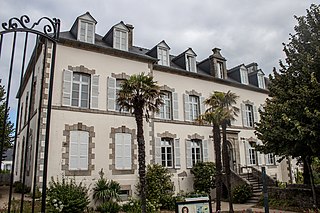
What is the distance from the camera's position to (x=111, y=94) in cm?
1353

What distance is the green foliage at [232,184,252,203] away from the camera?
14.3m

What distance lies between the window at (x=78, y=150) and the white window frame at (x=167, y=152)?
453 cm

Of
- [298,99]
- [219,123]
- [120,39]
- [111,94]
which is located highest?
[120,39]

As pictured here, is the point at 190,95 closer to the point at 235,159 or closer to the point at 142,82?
the point at 235,159

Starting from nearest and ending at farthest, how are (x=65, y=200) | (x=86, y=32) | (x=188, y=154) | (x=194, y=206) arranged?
(x=194, y=206) → (x=65, y=200) → (x=86, y=32) → (x=188, y=154)

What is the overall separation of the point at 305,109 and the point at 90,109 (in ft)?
29.2

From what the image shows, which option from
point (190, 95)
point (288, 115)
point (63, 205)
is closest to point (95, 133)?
point (63, 205)

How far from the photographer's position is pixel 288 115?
1031cm

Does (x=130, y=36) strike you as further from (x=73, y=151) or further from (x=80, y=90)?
(x=73, y=151)

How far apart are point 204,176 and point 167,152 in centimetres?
243

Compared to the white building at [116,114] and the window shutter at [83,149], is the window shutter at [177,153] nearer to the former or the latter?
the white building at [116,114]

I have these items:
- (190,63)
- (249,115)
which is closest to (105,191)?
(190,63)

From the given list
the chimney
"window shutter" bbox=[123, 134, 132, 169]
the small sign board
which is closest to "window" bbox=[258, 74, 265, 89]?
the chimney

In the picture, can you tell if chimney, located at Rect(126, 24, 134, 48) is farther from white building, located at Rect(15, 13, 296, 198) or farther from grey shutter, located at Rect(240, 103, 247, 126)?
grey shutter, located at Rect(240, 103, 247, 126)
